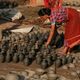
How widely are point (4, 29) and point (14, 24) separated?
0.83m

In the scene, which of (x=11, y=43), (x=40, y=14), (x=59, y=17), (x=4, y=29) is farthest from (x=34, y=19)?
(x=59, y=17)

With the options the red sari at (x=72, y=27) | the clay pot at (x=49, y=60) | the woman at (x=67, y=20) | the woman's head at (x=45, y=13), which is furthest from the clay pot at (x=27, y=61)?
the woman's head at (x=45, y=13)

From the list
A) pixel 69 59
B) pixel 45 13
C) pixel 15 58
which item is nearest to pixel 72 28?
pixel 69 59

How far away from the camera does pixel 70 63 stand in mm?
7355

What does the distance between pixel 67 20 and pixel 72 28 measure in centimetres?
23

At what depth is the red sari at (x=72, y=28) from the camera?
7.72 m

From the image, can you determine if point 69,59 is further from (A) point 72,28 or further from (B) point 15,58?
(B) point 15,58

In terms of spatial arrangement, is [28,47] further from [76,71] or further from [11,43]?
[76,71]

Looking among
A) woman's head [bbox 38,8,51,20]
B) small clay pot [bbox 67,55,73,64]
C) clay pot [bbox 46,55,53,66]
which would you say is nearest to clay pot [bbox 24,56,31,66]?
clay pot [bbox 46,55,53,66]

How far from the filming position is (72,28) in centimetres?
785

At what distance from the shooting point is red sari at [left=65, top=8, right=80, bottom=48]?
7719 millimetres

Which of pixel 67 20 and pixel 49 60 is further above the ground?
pixel 67 20

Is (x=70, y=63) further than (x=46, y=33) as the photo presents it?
No

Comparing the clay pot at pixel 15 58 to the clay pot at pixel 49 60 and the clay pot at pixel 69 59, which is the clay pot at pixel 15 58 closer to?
the clay pot at pixel 49 60
